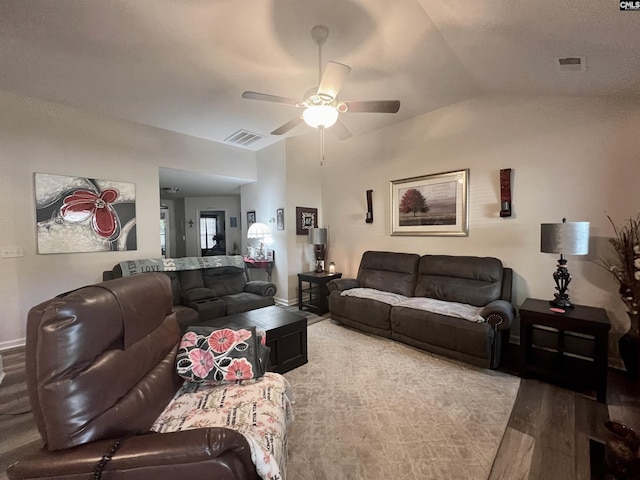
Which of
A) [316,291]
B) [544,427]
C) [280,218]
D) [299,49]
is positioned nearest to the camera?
[544,427]

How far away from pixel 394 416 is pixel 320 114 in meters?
2.37

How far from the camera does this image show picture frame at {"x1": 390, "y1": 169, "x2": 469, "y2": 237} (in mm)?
3494

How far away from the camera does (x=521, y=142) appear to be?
3.00m

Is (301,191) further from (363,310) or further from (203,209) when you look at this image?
(203,209)

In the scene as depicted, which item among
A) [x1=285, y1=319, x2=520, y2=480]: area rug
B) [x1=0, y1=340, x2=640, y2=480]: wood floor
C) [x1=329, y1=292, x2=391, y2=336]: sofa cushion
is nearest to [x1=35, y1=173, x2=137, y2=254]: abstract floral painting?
[x1=0, y1=340, x2=640, y2=480]: wood floor

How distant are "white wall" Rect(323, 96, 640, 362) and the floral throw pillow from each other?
2.98 metres

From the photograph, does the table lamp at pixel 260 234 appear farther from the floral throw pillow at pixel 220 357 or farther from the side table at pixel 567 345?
the side table at pixel 567 345

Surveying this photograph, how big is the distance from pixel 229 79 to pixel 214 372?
2798 mm

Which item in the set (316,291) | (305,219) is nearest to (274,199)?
(305,219)

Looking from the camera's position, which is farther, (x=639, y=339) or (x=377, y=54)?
(x=377, y=54)

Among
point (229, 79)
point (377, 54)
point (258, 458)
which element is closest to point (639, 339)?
point (258, 458)

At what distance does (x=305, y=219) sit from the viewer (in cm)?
499

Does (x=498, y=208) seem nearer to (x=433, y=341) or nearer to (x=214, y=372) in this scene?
(x=433, y=341)

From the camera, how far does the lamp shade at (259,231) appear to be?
5.17 meters
